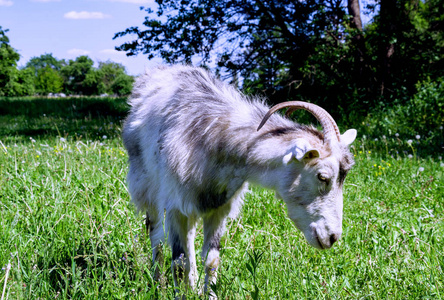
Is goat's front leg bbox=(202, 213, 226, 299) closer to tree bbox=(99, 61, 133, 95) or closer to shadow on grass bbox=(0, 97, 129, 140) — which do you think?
shadow on grass bbox=(0, 97, 129, 140)

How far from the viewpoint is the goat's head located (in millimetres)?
2457

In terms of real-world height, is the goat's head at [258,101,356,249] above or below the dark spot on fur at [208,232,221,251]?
above

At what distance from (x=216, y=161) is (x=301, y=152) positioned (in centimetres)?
66

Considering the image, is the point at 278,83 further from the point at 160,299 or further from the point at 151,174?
the point at 160,299

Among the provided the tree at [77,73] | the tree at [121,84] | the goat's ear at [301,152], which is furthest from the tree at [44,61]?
the goat's ear at [301,152]

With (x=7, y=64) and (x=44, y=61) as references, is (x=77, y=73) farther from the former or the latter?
(x=7, y=64)

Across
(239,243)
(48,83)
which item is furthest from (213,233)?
(48,83)

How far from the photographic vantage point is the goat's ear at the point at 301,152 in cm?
240

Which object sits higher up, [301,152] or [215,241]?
[301,152]

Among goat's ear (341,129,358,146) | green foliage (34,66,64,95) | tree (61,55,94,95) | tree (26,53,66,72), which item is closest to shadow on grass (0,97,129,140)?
goat's ear (341,129,358,146)

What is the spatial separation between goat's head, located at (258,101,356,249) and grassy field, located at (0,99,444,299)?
37 cm

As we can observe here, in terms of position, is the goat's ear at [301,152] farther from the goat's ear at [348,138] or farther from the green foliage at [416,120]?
the green foliage at [416,120]

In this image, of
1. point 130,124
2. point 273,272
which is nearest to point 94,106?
point 130,124

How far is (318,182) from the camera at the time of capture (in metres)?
2.48
